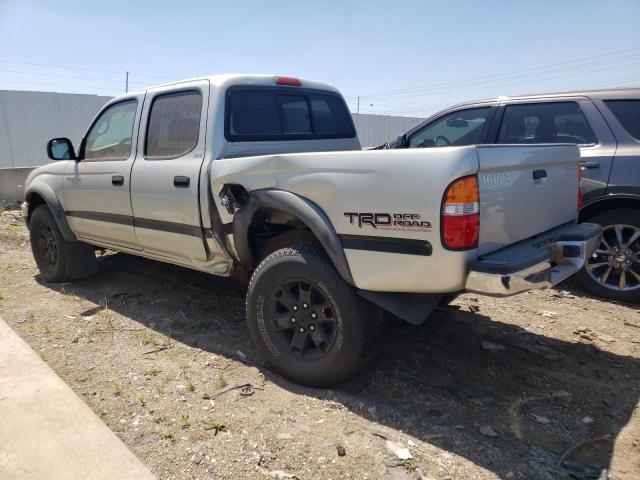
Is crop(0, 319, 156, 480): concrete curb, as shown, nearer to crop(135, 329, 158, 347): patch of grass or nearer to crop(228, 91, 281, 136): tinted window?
crop(135, 329, 158, 347): patch of grass

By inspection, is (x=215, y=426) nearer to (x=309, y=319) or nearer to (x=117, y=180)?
(x=309, y=319)

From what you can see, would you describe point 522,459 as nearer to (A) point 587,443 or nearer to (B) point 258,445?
(A) point 587,443

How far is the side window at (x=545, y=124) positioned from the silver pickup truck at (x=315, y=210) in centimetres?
167

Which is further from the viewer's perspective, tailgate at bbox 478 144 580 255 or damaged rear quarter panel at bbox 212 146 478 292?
tailgate at bbox 478 144 580 255

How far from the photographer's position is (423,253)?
2.57 metres

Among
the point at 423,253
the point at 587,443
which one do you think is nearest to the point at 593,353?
the point at 587,443

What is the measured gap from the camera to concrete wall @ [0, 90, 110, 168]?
1466 centimetres

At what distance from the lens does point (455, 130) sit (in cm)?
556

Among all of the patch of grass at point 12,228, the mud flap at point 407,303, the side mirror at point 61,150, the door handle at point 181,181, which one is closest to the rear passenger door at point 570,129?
the mud flap at point 407,303

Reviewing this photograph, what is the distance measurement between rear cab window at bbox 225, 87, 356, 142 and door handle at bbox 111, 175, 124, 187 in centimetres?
125

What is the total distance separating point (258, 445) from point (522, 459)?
134cm

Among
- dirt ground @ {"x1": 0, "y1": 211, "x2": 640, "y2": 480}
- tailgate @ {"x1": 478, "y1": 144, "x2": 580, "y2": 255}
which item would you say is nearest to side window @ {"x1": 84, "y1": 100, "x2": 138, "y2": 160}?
dirt ground @ {"x1": 0, "y1": 211, "x2": 640, "y2": 480}

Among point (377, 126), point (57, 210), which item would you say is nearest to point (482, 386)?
point (57, 210)

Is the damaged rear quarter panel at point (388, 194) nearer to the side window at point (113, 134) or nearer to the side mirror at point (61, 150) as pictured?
the side window at point (113, 134)
